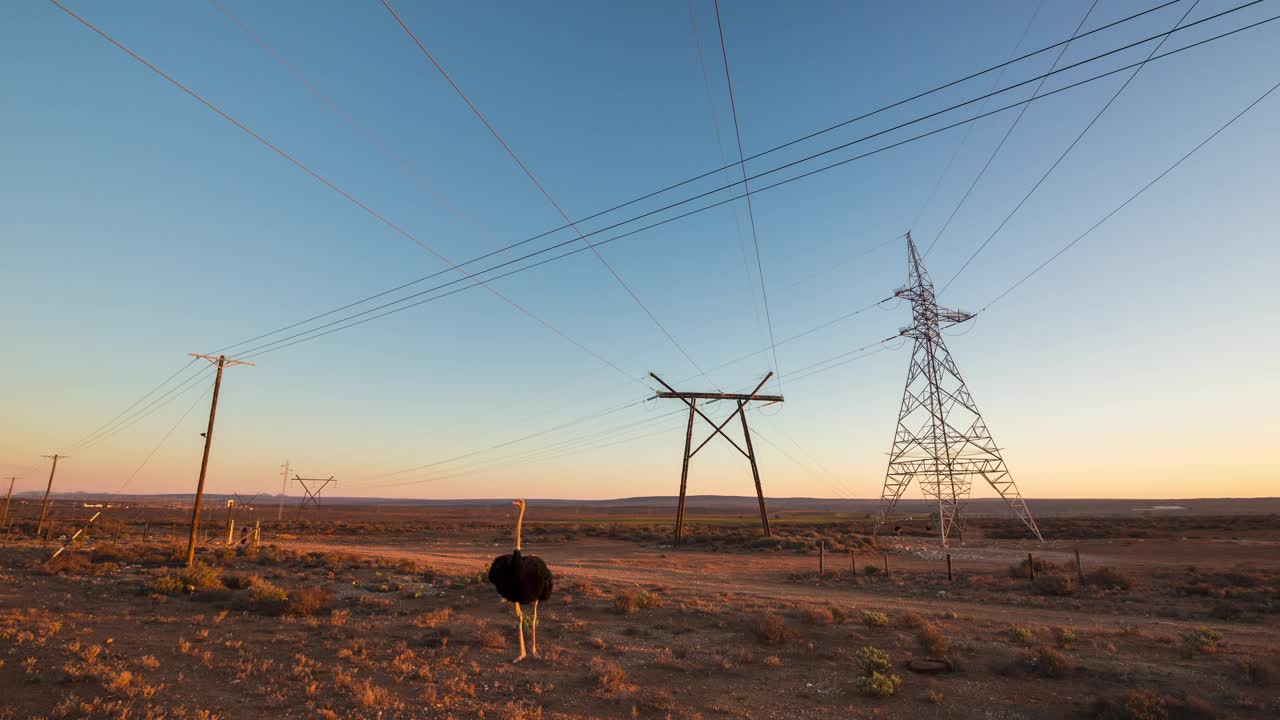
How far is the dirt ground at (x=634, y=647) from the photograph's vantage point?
33.9 feet

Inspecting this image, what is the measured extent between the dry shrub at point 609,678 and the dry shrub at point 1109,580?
78.1 feet

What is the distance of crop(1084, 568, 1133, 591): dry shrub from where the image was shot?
2461 centimetres

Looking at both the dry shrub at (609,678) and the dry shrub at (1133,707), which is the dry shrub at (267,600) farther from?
the dry shrub at (1133,707)

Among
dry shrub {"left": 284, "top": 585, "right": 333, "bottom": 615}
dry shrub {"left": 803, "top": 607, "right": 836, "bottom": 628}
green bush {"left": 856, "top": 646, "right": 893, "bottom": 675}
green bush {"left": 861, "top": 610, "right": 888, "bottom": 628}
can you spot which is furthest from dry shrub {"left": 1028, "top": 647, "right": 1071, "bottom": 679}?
dry shrub {"left": 284, "top": 585, "right": 333, "bottom": 615}

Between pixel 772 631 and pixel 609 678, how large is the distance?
214 inches

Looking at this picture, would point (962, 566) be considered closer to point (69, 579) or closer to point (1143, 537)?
point (1143, 537)

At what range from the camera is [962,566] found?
3431 centimetres

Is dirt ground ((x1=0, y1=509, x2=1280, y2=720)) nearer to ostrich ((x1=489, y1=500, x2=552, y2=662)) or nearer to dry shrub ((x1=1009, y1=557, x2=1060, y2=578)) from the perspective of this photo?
dry shrub ((x1=1009, y1=557, x2=1060, y2=578))

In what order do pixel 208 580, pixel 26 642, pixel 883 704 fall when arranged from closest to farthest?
pixel 883 704 < pixel 26 642 < pixel 208 580

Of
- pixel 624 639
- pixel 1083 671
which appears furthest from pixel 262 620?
pixel 1083 671

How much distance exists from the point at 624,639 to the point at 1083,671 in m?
10.4

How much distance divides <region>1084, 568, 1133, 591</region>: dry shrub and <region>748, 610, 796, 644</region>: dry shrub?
18382 millimetres

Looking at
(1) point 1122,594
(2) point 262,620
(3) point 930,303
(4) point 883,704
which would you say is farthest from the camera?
(3) point 930,303

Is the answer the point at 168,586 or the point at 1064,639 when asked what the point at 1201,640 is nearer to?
the point at 1064,639
